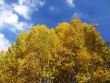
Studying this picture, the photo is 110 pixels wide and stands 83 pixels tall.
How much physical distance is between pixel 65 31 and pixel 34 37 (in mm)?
4753

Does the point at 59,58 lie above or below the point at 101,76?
above

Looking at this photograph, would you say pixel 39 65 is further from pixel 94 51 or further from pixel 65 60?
pixel 94 51

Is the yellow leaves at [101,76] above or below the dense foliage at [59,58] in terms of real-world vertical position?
below

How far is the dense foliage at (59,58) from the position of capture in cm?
5138

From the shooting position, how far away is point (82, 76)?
51.6m

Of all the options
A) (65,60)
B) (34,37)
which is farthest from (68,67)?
(34,37)

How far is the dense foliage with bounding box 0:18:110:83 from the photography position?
5138 centimetres

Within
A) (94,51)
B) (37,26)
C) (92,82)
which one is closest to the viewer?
(92,82)

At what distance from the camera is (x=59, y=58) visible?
53000 mm

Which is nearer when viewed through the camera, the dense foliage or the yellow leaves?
the yellow leaves

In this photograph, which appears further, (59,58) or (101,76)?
(59,58)

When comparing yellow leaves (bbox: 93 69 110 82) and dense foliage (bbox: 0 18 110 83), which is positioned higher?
dense foliage (bbox: 0 18 110 83)

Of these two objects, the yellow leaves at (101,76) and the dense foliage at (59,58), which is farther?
the dense foliage at (59,58)

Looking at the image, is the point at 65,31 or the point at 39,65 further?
the point at 65,31
